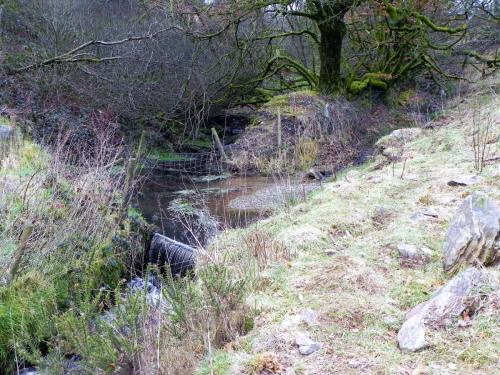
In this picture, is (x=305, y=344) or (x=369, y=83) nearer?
(x=305, y=344)

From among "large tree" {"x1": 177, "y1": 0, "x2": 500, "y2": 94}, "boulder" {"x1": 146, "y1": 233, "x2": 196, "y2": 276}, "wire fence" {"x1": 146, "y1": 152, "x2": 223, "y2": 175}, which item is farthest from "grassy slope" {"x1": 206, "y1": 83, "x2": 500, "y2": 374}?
"wire fence" {"x1": 146, "y1": 152, "x2": 223, "y2": 175}

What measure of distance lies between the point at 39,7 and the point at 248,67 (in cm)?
615

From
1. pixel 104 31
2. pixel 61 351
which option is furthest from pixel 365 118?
pixel 61 351

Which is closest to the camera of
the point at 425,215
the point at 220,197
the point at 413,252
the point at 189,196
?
the point at 413,252

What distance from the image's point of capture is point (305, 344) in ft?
7.94

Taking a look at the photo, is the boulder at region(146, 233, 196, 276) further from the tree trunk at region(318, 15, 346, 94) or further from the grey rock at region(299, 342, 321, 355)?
the tree trunk at region(318, 15, 346, 94)

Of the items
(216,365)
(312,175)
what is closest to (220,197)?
(312,175)

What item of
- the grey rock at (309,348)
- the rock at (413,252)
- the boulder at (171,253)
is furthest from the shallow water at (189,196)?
the grey rock at (309,348)

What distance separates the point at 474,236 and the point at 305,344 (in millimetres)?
1246

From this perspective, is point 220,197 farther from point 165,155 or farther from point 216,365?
point 216,365

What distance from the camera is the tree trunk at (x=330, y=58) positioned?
12133 millimetres

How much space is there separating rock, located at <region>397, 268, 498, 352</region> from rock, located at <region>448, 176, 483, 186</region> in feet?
7.16

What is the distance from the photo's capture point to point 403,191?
4.92 metres

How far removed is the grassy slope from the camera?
7.22 ft
